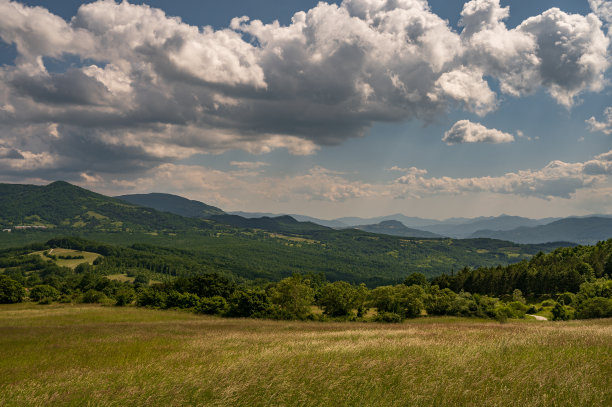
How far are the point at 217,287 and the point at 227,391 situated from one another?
73.9 metres

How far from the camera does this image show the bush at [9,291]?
76.7 m

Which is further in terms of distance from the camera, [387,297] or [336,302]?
[387,297]

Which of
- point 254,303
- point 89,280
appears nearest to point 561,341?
point 254,303

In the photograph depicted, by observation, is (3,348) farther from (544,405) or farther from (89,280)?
(89,280)

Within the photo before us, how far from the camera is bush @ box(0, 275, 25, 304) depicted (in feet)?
252

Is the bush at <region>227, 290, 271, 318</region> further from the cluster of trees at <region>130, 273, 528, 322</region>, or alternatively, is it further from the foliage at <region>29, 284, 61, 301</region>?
the foliage at <region>29, 284, 61, 301</region>

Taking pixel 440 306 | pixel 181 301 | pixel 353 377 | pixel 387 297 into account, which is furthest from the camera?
pixel 181 301

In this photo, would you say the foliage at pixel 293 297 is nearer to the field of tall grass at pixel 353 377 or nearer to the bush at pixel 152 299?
the bush at pixel 152 299

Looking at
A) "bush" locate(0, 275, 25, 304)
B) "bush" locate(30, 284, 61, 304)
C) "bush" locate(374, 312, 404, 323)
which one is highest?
"bush" locate(374, 312, 404, 323)

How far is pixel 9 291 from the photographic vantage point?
256 ft

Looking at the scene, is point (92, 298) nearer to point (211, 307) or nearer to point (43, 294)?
point (43, 294)

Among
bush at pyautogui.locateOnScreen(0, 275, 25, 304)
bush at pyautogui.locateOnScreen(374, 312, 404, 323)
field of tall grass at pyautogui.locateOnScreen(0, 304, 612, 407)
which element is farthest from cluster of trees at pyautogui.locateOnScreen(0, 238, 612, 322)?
field of tall grass at pyautogui.locateOnScreen(0, 304, 612, 407)

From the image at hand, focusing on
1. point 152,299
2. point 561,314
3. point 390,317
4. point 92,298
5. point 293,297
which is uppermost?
point 293,297

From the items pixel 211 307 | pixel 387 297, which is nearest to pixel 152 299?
pixel 211 307
